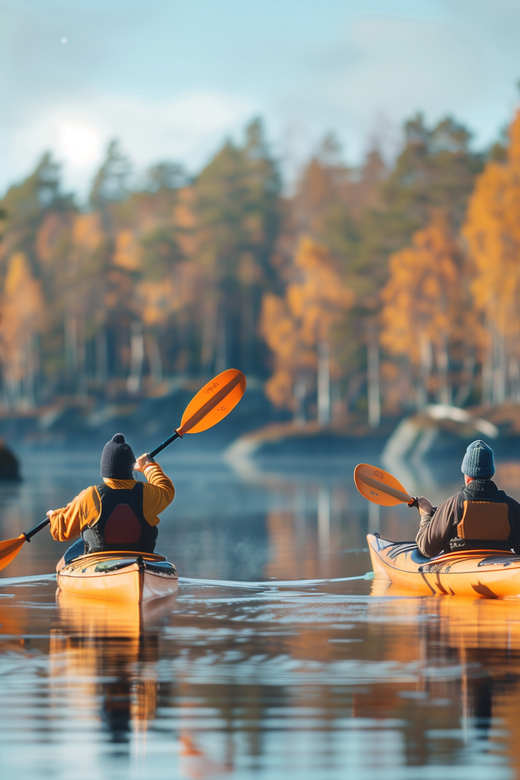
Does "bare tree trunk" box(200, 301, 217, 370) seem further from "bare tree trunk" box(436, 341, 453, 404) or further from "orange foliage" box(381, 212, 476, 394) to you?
"bare tree trunk" box(436, 341, 453, 404)

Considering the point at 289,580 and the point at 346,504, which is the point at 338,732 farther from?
the point at 346,504

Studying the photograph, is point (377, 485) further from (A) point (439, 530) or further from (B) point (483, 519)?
(B) point (483, 519)

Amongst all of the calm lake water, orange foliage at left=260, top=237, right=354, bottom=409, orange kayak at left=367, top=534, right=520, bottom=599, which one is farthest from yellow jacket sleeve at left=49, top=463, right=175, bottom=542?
orange foliage at left=260, top=237, right=354, bottom=409

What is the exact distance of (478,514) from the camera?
7852 mm

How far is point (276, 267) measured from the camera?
52.3 m

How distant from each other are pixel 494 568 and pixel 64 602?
9.71 feet

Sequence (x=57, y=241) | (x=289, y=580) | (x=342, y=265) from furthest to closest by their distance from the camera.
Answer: (x=57, y=241)
(x=342, y=265)
(x=289, y=580)

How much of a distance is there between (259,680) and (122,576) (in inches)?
101

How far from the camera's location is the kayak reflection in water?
307 inches

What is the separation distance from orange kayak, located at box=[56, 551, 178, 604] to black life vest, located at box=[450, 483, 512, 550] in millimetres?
2036

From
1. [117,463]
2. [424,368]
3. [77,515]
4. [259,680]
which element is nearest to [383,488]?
[117,463]

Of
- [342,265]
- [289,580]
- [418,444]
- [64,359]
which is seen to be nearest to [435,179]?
[342,265]

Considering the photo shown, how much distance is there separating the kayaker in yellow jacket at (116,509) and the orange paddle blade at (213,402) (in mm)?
2419

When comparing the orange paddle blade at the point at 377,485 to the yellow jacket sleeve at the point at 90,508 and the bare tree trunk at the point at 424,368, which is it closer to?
the yellow jacket sleeve at the point at 90,508
